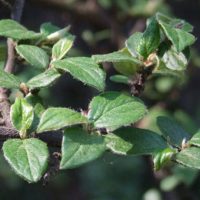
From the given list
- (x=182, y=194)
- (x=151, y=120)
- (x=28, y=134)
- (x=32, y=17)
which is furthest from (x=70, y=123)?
(x=32, y=17)

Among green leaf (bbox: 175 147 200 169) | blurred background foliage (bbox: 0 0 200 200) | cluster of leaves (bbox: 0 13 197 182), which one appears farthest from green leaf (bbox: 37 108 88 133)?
blurred background foliage (bbox: 0 0 200 200)

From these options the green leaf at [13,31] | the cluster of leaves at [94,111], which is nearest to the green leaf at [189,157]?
the cluster of leaves at [94,111]

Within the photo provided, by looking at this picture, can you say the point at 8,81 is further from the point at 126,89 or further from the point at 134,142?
the point at 126,89

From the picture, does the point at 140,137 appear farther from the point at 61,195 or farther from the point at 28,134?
the point at 61,195

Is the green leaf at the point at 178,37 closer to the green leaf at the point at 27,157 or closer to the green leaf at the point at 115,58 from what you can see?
the green leaf at the point at 115,58

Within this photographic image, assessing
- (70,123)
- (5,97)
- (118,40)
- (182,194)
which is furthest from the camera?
(118,40)
